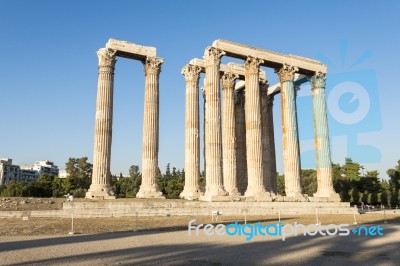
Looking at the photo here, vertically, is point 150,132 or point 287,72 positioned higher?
point 287,72

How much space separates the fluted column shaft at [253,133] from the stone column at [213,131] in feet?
13.4

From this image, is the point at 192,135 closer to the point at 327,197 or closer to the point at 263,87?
the point at 263,87

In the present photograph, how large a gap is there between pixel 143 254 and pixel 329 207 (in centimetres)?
3169

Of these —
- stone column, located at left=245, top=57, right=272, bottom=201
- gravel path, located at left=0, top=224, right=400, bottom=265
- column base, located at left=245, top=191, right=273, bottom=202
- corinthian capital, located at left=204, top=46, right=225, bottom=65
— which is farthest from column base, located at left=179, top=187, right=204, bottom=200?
gravel path, located at left=0, top=224, right=400, bottom=265

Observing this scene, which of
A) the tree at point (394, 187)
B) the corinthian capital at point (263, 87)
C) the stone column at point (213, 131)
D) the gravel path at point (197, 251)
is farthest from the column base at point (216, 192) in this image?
the tree at point (394, 187)

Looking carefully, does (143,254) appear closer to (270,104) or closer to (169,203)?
(169,203)

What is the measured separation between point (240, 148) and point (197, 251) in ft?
123

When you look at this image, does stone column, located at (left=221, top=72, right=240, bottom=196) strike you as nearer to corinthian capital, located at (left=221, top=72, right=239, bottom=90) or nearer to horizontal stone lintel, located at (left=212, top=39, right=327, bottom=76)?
corinthian capital, located at (left=221, top=72, right=239, bottom=90)

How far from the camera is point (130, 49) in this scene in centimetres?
4034

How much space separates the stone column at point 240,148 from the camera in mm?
48844

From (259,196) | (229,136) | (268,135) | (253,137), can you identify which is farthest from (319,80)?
(259,196)

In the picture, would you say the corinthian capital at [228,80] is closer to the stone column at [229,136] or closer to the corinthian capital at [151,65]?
the stone column at [229,136]

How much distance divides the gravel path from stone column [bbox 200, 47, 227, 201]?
1949 centimetres

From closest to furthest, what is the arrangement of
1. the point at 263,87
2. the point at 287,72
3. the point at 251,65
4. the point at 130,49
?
1. the point at 130,49
2. the point at 251,65
3. the point at 287,72
4. the point at 263,87
